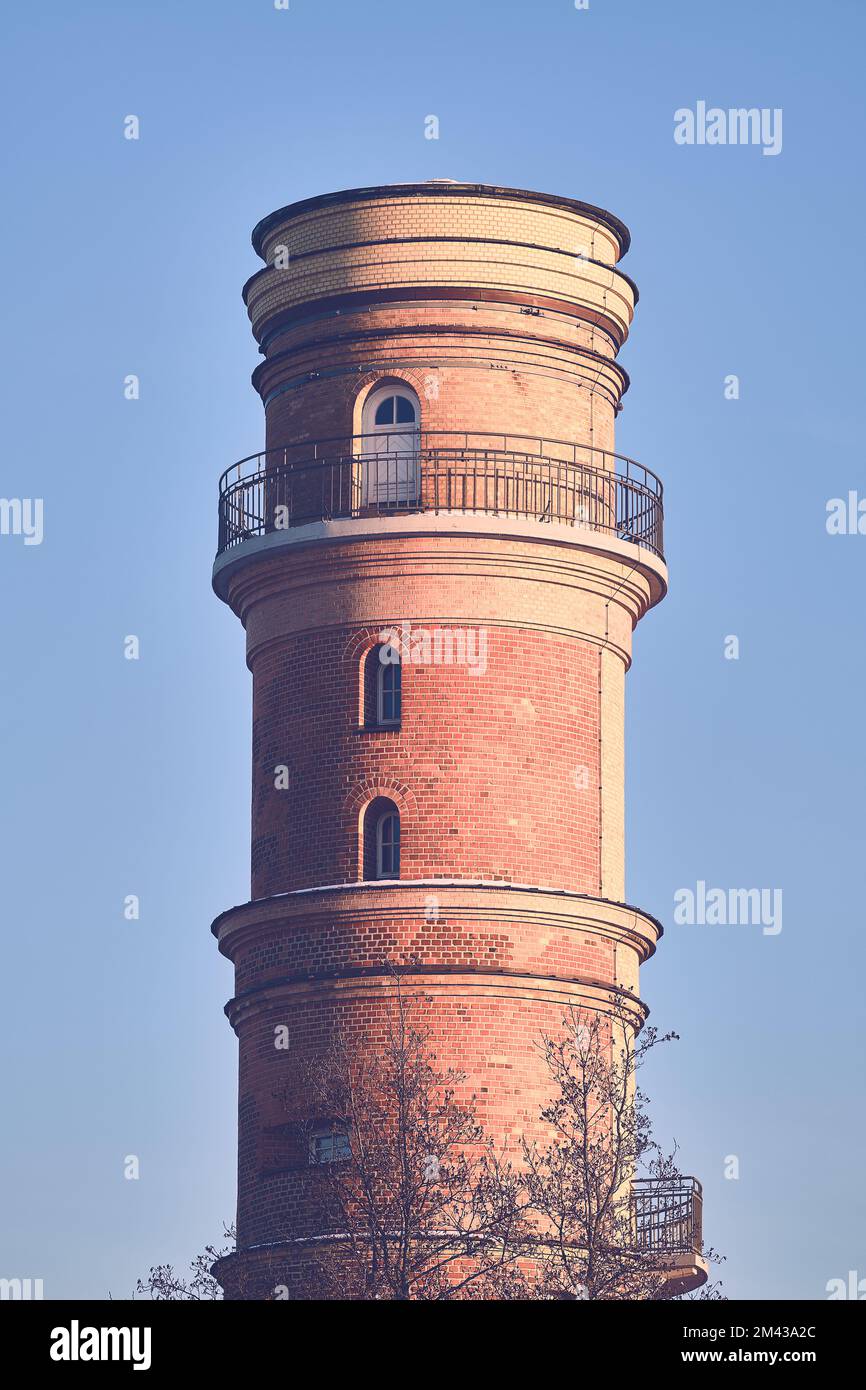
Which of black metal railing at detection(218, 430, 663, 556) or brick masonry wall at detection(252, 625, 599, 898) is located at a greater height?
black metal railing at detection(218, 430, 663, 556)

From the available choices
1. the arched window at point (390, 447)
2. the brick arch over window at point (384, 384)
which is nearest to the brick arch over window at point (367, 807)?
the arched window at point (390, 447)

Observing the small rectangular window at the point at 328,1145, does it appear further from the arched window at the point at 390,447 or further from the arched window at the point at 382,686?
the arched window at the point at 390,447

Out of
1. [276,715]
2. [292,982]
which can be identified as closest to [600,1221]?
[292,982]

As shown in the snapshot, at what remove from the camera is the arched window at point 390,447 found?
48250mm

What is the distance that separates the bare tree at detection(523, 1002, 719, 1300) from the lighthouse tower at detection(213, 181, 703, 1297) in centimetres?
42

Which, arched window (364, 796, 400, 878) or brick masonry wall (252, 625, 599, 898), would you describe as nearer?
brick masonry wall (252, 625, 599, 898)

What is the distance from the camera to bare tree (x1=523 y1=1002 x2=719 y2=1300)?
42688 millimetres

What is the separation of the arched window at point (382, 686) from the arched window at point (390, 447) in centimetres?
223

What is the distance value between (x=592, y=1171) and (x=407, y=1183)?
2400 millimetres

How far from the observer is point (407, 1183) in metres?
43.0

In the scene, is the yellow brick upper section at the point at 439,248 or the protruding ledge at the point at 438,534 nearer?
the protruding ledge at the point at 438,534

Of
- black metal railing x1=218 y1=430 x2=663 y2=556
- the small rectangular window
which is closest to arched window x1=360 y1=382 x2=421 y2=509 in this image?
black metal railing x1=218 y1=430 x2=663 y2=556

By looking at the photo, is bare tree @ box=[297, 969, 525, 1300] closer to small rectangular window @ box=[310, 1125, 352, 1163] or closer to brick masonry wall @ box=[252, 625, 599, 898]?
small rectangular window @ box=[310, 1125, 352, 1163]

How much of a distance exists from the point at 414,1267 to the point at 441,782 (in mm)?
7377
